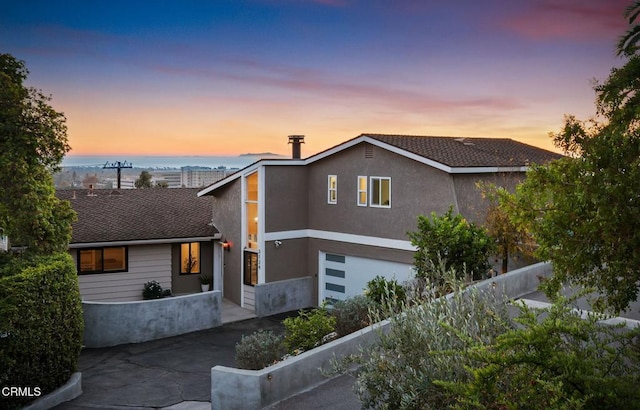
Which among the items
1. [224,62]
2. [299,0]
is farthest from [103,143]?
[299,0]

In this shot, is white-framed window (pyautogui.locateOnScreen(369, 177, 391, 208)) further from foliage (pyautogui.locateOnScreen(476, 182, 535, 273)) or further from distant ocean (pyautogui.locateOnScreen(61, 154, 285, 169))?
distant ocean (pyautogui.locateOnScreen(61, 154, 285, 169))

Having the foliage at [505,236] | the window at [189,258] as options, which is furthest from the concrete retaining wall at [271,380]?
the window at [189,258]

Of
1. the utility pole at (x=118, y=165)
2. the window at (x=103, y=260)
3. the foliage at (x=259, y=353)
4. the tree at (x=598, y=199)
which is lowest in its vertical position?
the foliage at (x=259, y=353)

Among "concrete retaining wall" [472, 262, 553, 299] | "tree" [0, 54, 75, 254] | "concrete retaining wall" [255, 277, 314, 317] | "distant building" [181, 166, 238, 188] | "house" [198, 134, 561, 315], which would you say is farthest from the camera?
"distant building" [181, 166, 238, 188]

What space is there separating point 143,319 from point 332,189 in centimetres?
871

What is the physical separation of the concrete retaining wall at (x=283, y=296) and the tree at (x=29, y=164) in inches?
333

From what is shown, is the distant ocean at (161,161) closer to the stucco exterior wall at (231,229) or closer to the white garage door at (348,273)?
the stucco exterior wall at (231,229)

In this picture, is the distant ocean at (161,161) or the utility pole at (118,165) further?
the distant ocean at (161,161)

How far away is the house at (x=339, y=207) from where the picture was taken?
20.1 m

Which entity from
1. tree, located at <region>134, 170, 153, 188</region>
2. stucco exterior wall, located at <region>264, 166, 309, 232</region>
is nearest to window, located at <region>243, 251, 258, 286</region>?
stucco exterior wall, located at <region>264, 166, 309, 232</region>

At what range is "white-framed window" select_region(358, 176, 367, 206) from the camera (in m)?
22.0

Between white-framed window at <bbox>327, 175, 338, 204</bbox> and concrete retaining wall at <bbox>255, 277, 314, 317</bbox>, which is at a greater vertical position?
white-framed window at <bbox>327, 175, 338, 204</bbox>

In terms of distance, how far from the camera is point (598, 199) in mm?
6754

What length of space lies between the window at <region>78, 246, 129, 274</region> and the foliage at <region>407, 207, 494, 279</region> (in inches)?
513
